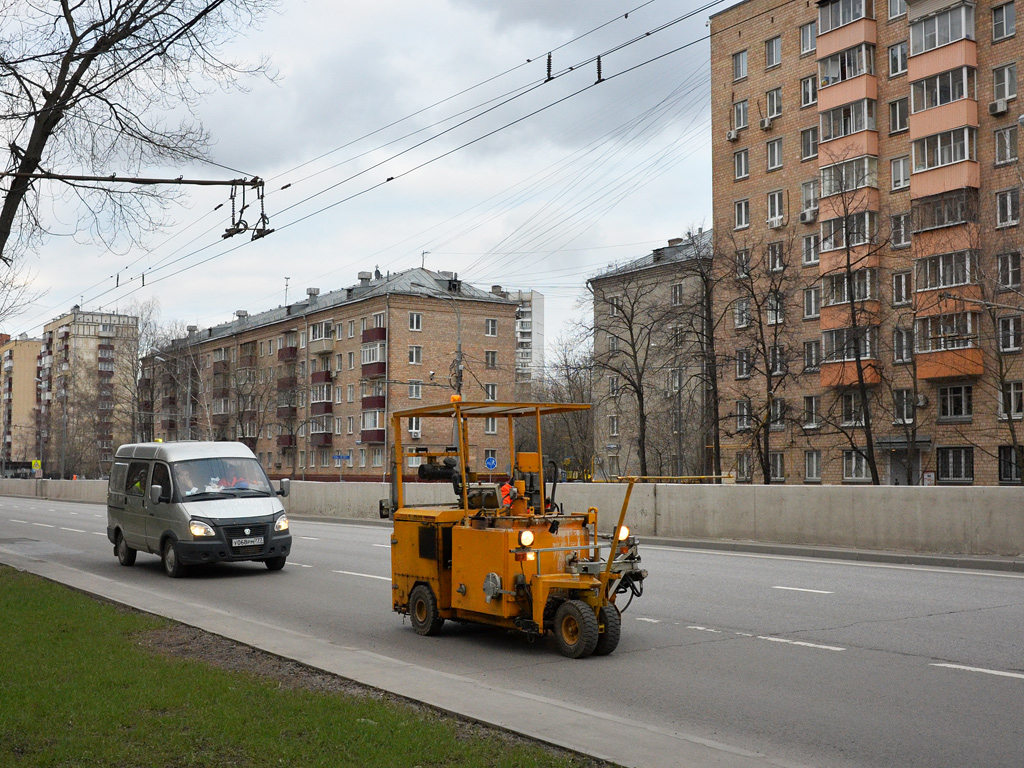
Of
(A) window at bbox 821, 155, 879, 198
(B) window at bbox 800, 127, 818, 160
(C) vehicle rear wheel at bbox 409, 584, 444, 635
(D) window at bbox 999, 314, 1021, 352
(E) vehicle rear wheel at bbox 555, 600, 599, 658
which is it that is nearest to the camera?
(E) vehicle rear wheel at bbox 555, 600, 599, 658

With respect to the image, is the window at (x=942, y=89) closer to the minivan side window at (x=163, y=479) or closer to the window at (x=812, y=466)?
the window at (x=812, y=466)

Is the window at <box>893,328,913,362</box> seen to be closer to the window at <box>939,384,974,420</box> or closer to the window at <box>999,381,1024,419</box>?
the window at <box>939,384,974,420</box>

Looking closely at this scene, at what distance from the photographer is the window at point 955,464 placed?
45.2 metres

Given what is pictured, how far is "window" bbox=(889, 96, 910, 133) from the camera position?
4869 cm

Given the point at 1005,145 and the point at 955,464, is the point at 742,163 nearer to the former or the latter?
the point at 1005,145

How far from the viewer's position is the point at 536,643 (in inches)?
402

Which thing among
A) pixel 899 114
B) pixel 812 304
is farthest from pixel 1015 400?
pixel 899 114

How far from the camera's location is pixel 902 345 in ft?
151

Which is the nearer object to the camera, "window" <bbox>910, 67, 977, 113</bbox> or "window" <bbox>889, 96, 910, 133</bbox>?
"window" <bbox>910, 67, 977, 113</bbox>

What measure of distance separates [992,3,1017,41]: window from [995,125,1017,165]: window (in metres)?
3.96

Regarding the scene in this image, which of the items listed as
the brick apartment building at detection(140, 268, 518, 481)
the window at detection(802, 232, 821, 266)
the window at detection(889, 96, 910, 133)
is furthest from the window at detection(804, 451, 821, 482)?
the brick apartment building at detection(140, 268, 518, 481)

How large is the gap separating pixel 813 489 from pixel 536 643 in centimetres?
1118

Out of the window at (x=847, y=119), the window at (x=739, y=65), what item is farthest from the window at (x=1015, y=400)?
the window at (x=739, y=65)

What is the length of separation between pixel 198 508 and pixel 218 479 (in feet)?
2.79
